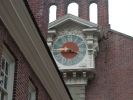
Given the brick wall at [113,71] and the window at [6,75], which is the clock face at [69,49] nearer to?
the brick wall at [113,71]

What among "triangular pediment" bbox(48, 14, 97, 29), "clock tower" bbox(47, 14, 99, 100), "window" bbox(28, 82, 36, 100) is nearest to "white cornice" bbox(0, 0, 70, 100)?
"window" bbox(28, 82, 36, 100)

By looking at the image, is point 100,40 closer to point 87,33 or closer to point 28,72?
point 87,33

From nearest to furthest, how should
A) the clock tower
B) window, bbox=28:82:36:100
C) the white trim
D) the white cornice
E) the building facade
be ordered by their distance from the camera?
the white cornice → the building facade → the white trim → window, bbox=28:82:36:100 → the clock tower

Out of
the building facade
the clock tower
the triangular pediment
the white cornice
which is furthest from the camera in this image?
the triangular pediment

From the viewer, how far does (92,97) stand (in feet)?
101

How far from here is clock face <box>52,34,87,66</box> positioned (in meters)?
31.7

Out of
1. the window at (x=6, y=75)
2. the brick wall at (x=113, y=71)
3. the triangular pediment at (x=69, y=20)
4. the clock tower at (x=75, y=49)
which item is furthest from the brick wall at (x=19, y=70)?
the triangular pediment at (x=69, y=20)

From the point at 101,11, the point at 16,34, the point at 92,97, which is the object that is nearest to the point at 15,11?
the point at 16,34

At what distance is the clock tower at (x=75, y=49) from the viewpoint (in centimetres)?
3070

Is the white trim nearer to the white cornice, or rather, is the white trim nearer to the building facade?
the building facade

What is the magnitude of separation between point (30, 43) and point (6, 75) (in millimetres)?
1402

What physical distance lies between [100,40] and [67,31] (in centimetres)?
214

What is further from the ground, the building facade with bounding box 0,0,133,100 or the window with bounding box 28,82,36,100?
the building facade with bounding box 0,0,133,100

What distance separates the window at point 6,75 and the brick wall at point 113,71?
715 inches
